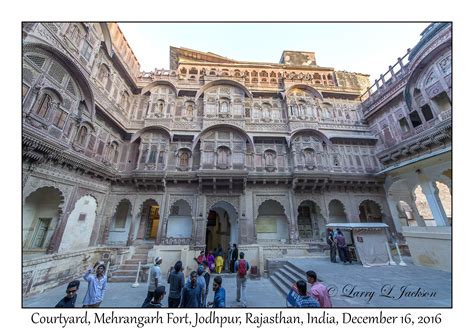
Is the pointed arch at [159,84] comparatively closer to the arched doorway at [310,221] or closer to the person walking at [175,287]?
the arched doorway at [310,221]

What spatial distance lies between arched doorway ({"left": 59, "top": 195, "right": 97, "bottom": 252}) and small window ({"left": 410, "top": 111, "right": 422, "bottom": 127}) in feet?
70.1

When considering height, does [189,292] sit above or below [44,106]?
below

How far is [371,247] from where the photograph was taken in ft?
29.1

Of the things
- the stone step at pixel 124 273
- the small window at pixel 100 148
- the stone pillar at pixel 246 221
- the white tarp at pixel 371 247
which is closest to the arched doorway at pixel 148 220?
the stone step at pixel 124 273

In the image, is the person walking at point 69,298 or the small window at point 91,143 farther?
the small window at point 91,143

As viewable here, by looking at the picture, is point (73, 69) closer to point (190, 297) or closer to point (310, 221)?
point (190, 297)

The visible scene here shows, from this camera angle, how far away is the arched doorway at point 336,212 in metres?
14.2

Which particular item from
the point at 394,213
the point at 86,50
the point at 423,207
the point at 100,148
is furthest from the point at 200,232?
the point at 423,207

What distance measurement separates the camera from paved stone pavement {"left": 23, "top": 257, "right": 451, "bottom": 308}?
467 centimetres

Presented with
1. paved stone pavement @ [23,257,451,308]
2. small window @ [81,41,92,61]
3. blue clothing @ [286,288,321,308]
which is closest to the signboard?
paved stone pavement @ [23,257,451,308]

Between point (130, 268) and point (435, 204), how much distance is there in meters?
17.0

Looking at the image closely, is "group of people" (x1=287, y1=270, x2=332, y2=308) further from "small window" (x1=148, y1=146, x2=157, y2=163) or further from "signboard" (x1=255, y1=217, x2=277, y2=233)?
"small window" (x1=148, y1=146, x2=157, y2=163)

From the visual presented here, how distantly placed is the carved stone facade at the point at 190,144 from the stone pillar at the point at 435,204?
2.52 m
